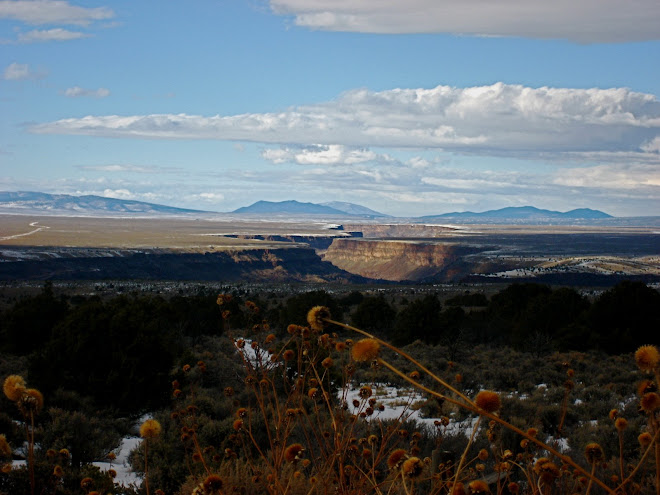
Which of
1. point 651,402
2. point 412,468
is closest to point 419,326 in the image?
point 412,468

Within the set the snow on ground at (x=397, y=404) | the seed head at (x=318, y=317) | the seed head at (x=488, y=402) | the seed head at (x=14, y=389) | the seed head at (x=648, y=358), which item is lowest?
the snow on ground at (x=397, y=404)

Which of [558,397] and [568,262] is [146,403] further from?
[568,262]

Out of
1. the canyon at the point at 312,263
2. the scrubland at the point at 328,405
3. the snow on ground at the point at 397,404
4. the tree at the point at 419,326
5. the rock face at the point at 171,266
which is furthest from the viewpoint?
the rock face at the point at 171,266

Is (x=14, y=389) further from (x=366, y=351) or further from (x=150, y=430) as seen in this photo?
(x=366, y=351)

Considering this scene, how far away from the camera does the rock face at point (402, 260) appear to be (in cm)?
12812

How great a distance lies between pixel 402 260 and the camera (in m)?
146

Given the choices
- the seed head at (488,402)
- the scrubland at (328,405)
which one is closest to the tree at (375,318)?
the scrubland at (328,405)

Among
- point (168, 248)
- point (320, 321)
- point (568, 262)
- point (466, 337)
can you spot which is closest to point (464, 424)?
point (320, 321)

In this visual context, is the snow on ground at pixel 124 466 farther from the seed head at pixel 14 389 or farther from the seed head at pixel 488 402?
the seed head at pixel 488 402

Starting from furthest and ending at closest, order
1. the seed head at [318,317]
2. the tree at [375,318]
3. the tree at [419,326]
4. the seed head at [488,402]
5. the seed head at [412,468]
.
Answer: the tree at [375,318] → the tree at [419,326] → the seed head at [412,468] → the seed head at [318,317] → the seed head at [488,402]

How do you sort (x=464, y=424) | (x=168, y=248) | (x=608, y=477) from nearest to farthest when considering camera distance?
1. (x=608, y=477)
2. (x=464, y=424)
3. (x=168, y=248)

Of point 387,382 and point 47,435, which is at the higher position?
point 47,435

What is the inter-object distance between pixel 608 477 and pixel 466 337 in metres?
19.6

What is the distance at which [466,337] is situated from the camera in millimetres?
26156
